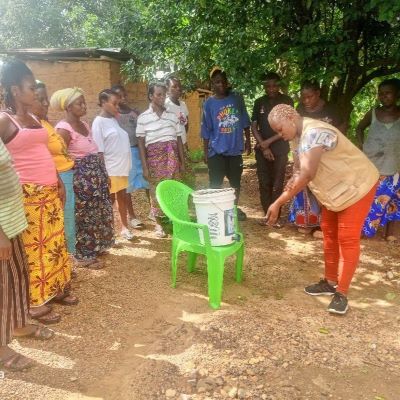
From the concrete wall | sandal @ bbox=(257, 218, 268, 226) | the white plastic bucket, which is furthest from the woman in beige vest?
the concrete wall

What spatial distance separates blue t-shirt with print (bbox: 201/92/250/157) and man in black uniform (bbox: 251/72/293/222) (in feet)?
0.60

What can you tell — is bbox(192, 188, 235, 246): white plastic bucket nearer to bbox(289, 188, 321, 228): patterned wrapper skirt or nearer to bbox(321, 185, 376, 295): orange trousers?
bbox(321, 185, 376, 295): orange trousers

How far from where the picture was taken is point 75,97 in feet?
12.3

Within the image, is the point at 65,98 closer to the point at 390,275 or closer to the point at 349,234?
the point at 349,234

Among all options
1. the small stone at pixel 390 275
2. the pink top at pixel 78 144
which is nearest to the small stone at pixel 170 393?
the pink top at pixel 78 144

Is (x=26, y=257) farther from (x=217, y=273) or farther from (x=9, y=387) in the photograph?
(x=217, y=273)

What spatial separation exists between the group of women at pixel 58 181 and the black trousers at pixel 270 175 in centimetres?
107

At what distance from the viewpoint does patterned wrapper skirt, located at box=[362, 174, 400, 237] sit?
185 inches

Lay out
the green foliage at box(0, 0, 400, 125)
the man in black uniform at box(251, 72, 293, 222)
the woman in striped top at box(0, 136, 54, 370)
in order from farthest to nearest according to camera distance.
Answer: the man in black uniform at box(251, 72, 293, 222), the green foliage at box(0, 0, 400, 125), the woman in striped top at box(0, 136, 54, 370)

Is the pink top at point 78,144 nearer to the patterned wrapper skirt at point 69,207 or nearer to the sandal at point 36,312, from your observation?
the patterned wrapper skirt at point 69,207

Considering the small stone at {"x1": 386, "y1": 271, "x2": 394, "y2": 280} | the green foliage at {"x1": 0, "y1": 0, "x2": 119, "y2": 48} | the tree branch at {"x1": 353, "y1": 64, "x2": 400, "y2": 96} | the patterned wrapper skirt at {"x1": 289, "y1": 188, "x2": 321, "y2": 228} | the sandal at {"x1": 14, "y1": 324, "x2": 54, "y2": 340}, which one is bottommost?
the small stone at {"x1": 386, "y1": 271, "x2": 394, "y2": 280}

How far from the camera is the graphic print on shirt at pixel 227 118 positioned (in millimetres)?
5180

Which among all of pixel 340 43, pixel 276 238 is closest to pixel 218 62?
pixel 340 43

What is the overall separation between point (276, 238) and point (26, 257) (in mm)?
3048
